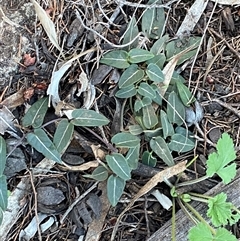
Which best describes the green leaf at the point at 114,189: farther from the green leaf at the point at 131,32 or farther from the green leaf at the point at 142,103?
the green leaf at the point at 131,32

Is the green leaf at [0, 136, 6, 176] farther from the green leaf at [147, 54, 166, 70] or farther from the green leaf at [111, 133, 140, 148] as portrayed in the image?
the green leaf at [147, 54, 166, 70]

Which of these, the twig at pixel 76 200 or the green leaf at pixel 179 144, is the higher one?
the green leaf at pixel 179 144

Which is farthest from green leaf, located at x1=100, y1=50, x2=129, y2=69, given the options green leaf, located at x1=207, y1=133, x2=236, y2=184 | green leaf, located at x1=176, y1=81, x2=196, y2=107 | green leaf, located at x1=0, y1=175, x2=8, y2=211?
green leaf, located at x1=0, y1=175, x2=8, y2=211

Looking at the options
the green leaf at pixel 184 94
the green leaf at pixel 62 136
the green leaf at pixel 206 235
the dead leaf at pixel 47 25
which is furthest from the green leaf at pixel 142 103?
the green leaf at pixel 206 235

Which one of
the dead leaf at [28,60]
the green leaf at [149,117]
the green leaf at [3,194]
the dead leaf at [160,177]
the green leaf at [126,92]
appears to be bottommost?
the dead leaf at [160,177]

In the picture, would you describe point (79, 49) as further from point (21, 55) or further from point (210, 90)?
point (210, 90)

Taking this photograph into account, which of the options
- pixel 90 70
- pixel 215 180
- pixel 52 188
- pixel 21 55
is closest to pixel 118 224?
pixel 52 188

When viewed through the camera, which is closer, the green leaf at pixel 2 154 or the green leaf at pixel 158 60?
the green leaf at pixel 2 154
